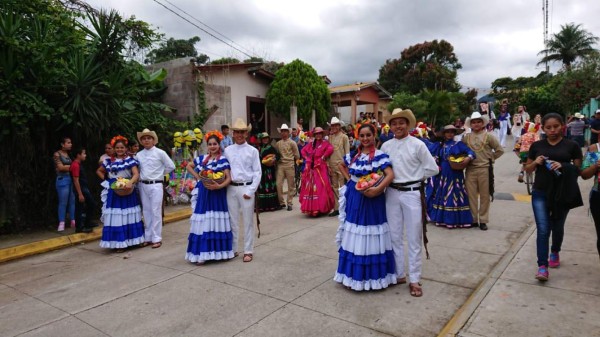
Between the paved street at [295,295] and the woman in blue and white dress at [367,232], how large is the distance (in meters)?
0.16

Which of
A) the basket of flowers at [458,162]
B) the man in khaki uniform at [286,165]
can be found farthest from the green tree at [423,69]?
the basket of flowers at [458,162]

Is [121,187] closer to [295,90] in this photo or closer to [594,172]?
[594,172]

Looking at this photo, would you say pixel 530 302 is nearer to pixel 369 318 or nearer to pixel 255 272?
pixel 369 318

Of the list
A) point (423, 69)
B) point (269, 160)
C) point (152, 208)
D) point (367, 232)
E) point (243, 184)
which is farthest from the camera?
point (423, 69)

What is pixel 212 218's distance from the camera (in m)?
5.41

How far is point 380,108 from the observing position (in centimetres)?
2767

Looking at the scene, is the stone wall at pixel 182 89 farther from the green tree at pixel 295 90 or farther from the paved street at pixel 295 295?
the paved street at pixel 295 295

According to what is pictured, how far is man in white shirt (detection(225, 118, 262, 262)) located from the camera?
5484mm

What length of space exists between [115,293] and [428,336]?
3.37m

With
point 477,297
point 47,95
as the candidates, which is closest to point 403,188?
point 477,297

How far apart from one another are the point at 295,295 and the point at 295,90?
1182 cm

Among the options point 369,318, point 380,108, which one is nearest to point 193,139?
point 369,318

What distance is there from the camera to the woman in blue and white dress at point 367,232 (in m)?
4.09

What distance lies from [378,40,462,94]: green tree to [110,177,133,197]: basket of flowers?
120 feet
